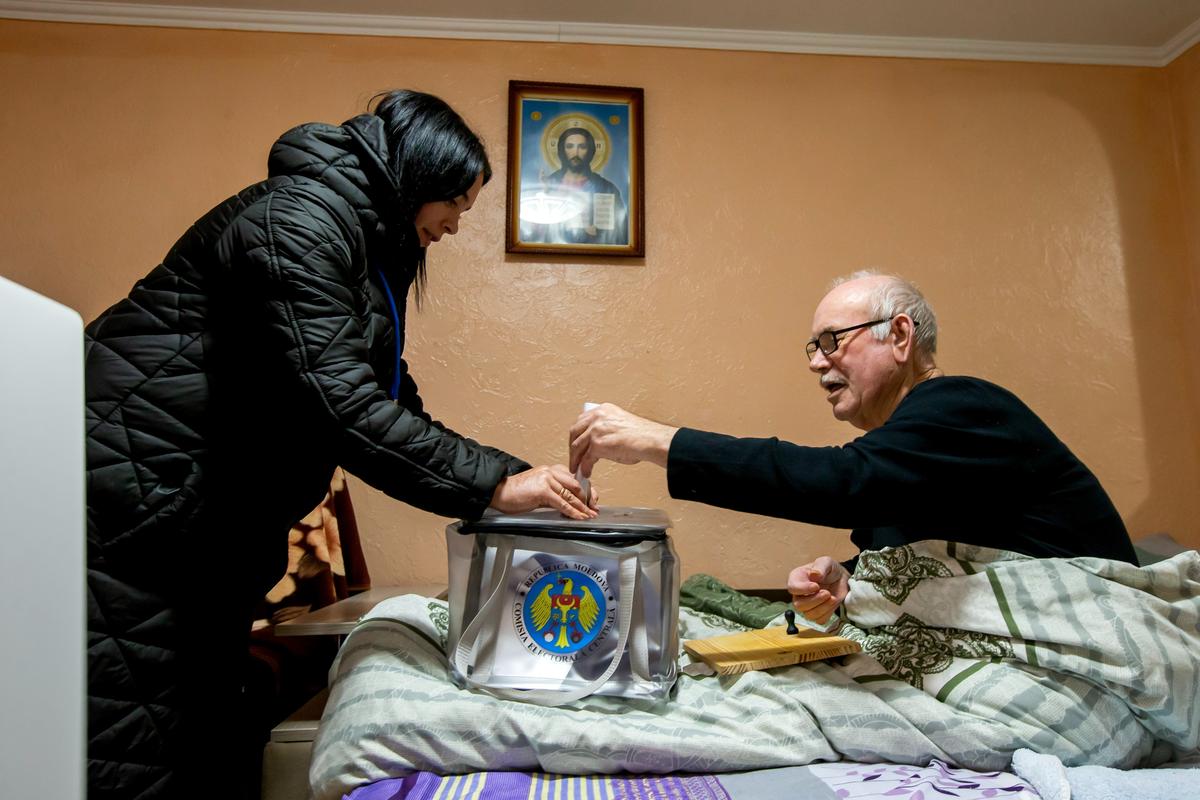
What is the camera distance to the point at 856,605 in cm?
109

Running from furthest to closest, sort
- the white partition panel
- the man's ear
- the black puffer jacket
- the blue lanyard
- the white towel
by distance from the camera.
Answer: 1. the man's ear
2. the blue lanyard
3. the black puffer jacket
4. the white towel
5. the white partition panel

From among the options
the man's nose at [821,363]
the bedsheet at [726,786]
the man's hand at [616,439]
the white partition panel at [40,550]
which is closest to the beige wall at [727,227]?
the man's nose at [821,363]

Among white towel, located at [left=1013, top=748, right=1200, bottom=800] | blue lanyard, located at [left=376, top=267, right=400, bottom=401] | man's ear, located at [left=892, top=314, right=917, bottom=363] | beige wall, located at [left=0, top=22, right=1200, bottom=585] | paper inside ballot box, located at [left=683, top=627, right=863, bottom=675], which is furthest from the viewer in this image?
beige wall, located at [left=0, top=22, right=1200, bottom=585]

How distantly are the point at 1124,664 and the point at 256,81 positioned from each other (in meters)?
2.27

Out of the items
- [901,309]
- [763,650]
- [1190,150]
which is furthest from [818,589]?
[1190,150]

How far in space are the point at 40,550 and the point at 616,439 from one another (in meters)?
0.74

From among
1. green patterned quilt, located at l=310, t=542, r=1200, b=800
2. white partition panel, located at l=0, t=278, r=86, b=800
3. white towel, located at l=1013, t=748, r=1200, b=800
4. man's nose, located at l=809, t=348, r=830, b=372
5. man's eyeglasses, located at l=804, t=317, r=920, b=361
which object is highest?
man's eyeglasses, located at l=804, t=317, r=920, b=361

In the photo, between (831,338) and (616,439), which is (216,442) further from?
(831,338)

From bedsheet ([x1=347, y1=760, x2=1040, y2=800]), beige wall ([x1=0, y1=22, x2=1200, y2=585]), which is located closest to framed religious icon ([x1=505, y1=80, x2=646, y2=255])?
beige wall ([x1=0, y1=22, x2=1200, y2=585])

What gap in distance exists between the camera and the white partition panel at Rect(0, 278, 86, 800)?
349 mm

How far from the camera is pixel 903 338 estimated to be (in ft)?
3.99

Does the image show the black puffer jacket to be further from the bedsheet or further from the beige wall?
the beige wall

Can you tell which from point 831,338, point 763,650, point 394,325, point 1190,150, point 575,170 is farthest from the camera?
point 1190,150

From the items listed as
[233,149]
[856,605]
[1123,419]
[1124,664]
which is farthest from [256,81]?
[1123,419]
